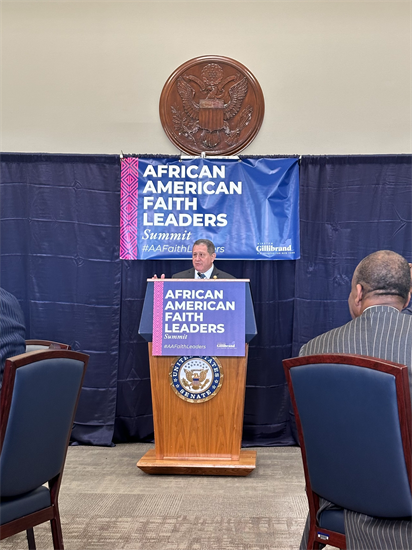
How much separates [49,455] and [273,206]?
10.8 ft

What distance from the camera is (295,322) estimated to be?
15.5ft

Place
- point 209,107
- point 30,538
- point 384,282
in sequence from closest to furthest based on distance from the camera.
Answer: point 384,282 < point 30,538 < point 209,107

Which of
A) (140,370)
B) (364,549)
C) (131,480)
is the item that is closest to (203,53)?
(140,370)

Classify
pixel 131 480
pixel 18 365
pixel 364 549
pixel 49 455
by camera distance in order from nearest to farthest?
pixel 364 549
pixel 18 365
pixel 49 455
pixel 131 480

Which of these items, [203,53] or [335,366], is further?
[203,53]

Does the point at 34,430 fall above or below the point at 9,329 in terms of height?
below

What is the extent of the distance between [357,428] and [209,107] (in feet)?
13.1

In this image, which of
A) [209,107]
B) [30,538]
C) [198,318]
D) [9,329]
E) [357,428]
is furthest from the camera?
[209,107]

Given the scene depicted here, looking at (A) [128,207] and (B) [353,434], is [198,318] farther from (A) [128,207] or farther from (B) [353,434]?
(B) [353,434]

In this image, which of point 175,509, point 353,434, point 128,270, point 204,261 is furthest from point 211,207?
point 353,434

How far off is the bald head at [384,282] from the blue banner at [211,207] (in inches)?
115

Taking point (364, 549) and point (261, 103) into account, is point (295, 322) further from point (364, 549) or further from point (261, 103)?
point (364, 549)

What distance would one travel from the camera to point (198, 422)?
372 centimetres

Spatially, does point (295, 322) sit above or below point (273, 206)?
below
